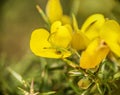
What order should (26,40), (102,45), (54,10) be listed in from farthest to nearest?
(26,40) → (54,10) → (102,45)

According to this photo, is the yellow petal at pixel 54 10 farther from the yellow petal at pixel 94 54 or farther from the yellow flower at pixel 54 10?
the yellow petal at pixel 94 54

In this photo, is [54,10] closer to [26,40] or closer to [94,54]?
[94,54]

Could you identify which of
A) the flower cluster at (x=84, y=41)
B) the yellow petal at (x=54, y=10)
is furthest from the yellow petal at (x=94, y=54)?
the yellow petal at (x=54, y=10)

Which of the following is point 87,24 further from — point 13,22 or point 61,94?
point 13,22

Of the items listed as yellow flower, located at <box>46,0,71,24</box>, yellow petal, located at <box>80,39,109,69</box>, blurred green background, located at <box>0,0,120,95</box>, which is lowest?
blurred green background, located at <box>0,0,120,95</box>

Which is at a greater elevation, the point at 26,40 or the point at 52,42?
the point at 52,42

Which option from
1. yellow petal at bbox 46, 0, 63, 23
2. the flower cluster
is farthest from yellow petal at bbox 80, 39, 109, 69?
yellow petal at bbox 46, 0, 63, 23

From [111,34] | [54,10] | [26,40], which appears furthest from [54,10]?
[26,40]

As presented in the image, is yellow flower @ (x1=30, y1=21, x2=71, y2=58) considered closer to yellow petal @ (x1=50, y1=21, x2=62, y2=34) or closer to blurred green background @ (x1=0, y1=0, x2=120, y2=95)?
yellow petal @ (x1=50, y1=21, x2=62, y2=34)
